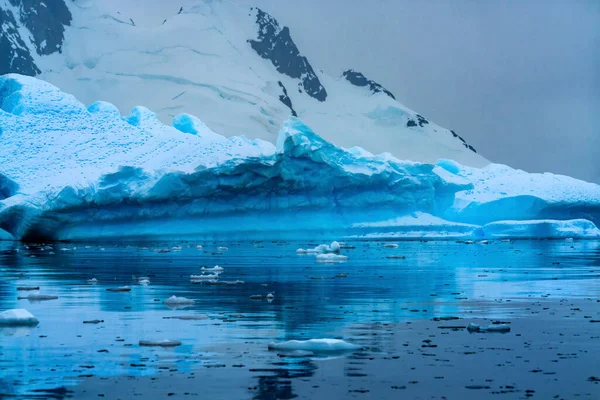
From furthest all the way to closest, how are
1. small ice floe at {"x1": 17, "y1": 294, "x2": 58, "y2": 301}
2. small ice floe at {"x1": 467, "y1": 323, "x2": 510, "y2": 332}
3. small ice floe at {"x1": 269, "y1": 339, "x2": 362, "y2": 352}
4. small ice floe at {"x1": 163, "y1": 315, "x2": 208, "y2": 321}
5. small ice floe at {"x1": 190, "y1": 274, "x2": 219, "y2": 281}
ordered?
1. small ice floe at {"x1": 190, "y1": 274, "x2": 219, "y2": 281}
2. small ice floe at {"x1": 17, "y1": 294, "x2": 58, "y2": 301}
3. small ice floe at {"x1": 163, "y1": 315, "x2": 208, "y2": 321}
4. small ice floe at {"x1": 467, "y1": 323, "x2": 510, "y2": 332}
5. small ice floe at {"x1": 269, "y1": 339, "x2": 362, "y2": 352}

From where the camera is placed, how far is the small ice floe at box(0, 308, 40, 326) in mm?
9000

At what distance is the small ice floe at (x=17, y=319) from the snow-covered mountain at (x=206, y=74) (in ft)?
236

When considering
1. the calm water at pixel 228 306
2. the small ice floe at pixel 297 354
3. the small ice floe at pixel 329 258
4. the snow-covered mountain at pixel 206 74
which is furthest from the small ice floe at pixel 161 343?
the snow-covered mountain at pixel 206 74

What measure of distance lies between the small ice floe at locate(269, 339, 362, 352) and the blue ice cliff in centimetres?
2561

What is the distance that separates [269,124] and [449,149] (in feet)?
75.7

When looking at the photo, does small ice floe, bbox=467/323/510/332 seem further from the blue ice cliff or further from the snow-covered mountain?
the snow-covered mountain

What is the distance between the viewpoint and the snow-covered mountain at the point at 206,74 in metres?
Result: 86.9

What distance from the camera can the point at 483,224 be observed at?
43406 millimetres

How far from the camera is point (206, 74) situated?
3573 inches

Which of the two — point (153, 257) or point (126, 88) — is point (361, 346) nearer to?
point (153, 257)

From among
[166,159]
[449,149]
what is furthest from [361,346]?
[449,149]


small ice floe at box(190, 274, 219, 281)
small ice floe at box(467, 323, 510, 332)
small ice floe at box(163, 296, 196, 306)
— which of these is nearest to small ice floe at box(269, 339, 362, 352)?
small ice floe at box(467, 323, 510, 332)

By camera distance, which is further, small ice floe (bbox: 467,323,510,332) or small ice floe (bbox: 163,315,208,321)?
small ice floe (bbox: 163,315,208,321)

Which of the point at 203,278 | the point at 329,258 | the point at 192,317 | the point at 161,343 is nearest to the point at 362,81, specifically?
the point at 329,258
